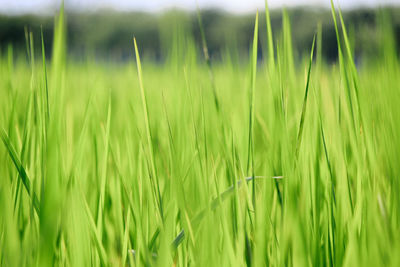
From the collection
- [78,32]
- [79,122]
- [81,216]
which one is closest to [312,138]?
[81,216]

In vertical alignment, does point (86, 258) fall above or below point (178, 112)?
below

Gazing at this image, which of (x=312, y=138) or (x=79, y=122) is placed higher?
(x=79, y=122)

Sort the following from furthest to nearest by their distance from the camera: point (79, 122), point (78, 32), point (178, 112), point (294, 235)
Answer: point (78, 32) < point (79, 122) < point (178, 112) < point (294, 235)

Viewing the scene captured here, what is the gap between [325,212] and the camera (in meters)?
0.38

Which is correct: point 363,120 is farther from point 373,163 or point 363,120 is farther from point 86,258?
point 86,258

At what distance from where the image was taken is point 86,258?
324 millimetres

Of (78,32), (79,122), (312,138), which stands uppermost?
(78,32)

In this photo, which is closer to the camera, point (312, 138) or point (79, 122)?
point (312, 138)

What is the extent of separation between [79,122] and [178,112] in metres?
0.49

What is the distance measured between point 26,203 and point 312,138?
0.37m

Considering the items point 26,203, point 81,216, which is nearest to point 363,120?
point 81,216

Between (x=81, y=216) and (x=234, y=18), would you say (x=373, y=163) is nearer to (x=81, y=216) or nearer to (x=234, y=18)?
(x=81, y=216)

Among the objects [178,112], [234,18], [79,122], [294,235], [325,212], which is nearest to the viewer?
[294,235]

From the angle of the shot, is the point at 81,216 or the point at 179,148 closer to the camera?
the point at 81,216
